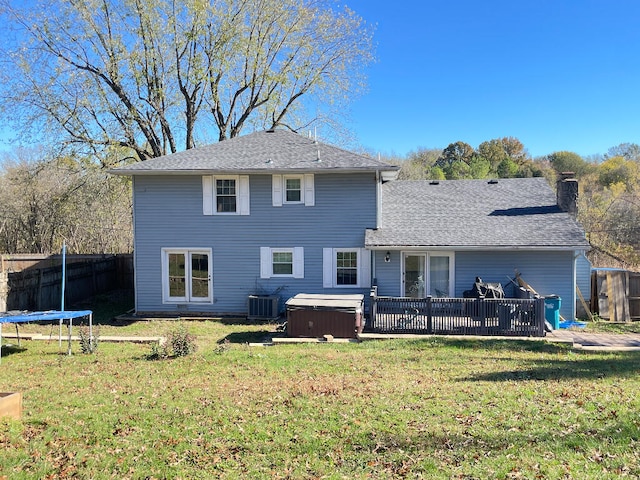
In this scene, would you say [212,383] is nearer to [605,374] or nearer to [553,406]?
[553,406]

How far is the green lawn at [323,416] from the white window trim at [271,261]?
5.49 m

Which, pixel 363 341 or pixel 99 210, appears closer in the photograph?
pixel 363 341

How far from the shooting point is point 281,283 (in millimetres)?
15203

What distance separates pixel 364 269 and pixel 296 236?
2377 millimetres

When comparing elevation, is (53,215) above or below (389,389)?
above

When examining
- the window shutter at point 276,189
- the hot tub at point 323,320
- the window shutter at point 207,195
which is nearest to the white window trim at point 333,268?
the window shutter at point 276,189

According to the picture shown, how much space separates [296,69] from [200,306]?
15.1m

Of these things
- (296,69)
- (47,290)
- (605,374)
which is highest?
(296,69)

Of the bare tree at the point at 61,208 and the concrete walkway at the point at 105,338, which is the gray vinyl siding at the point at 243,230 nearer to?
the concrete walkway at the point at 105,338

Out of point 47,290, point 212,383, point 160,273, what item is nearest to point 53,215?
point 47,290

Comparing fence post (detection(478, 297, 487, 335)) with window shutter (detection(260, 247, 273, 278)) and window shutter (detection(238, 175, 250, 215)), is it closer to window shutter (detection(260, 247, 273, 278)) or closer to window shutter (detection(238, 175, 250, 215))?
window shutter (detection(260, 247, 273, 278))

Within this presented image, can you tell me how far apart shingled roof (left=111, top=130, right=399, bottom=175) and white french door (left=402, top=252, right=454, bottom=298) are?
288 cm

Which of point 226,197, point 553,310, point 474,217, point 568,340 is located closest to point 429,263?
point 474,217

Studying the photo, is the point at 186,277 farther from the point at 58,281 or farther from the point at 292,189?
the point at 58,281
